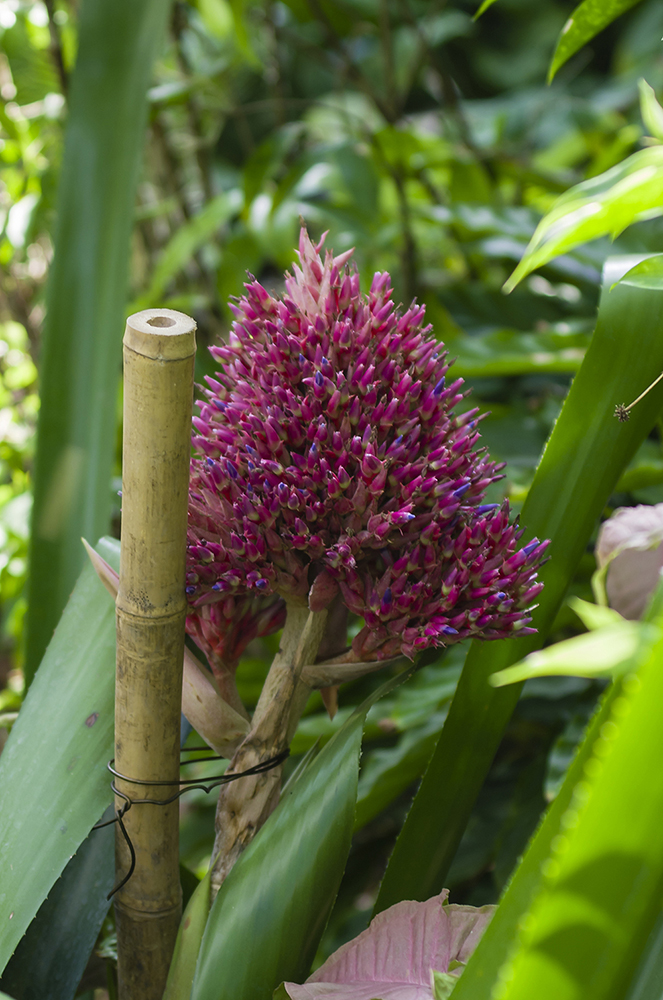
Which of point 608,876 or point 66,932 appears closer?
point 608,876

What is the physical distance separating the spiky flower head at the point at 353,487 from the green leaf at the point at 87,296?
0.59 ft

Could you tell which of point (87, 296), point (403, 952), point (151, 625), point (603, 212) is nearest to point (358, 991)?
point (403, 952)

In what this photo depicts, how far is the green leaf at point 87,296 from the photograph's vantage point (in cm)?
46

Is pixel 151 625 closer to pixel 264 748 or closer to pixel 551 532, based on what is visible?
pixel 264 748

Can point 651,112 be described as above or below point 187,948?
above

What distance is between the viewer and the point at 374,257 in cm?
110

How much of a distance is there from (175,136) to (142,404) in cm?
158

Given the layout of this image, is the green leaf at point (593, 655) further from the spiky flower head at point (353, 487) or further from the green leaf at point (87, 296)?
the green leaf at point (87, 296)

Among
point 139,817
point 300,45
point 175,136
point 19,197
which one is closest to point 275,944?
point 139,817

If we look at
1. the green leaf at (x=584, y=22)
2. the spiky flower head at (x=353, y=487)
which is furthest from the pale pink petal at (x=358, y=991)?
the green leaf at (x=584, y=22)

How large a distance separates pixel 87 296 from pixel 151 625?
0.89ft

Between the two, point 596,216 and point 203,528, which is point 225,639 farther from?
point 596,216

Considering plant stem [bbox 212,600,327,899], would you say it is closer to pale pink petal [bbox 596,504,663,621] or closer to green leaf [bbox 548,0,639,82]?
pale pink petal [bbox 596,504,663,621]

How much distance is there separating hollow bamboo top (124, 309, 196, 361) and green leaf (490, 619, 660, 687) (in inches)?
6.1
